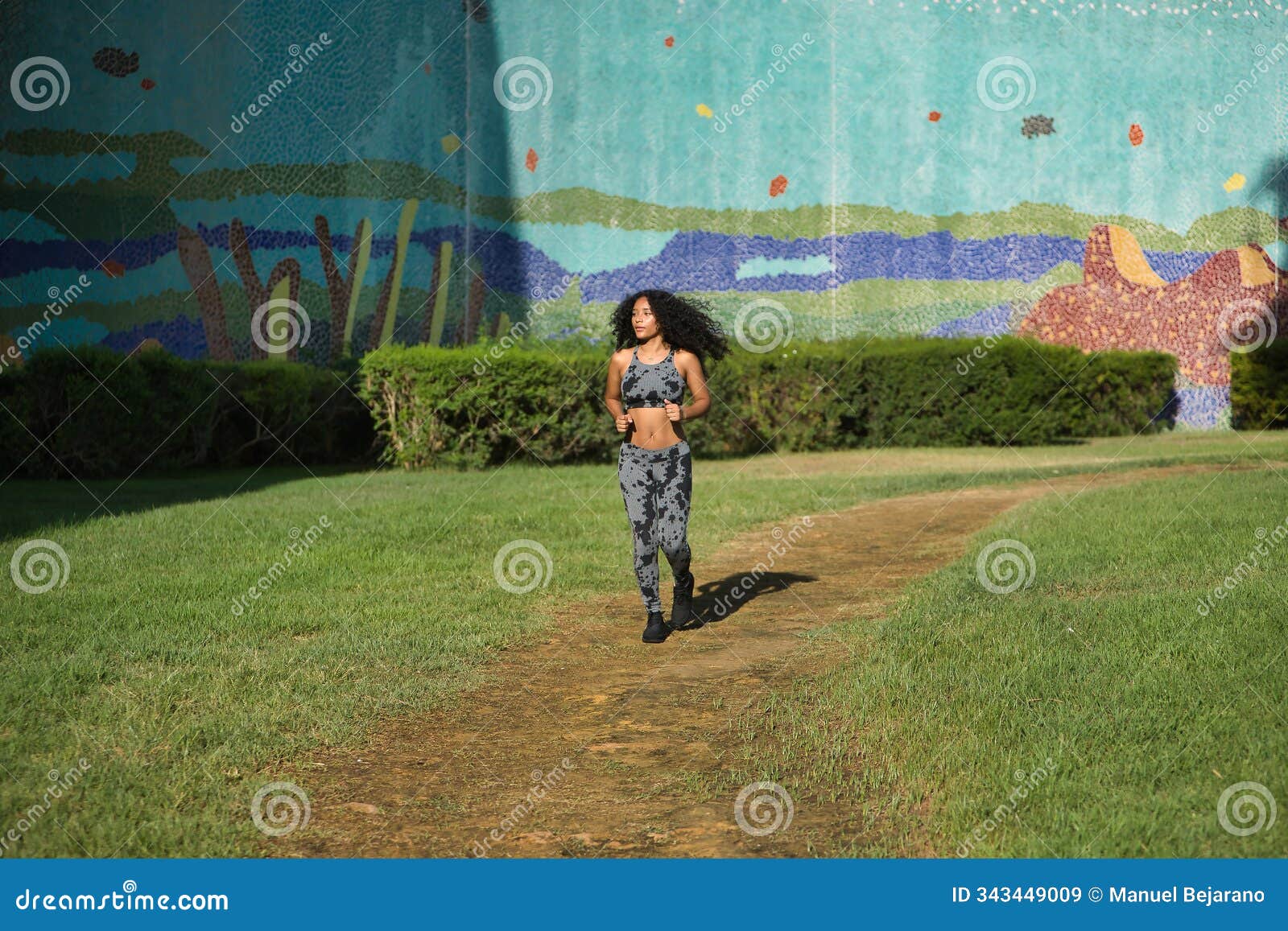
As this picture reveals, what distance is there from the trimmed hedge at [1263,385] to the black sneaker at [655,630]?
15.8m

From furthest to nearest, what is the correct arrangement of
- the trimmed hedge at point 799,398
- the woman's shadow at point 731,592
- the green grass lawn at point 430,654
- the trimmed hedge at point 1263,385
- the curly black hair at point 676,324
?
the trimmed hedge at point 1263,385 < the trimmed hedge at point 799,398 < the woman's shadow at point 731,592 < the curly black hair at point 676,324 < the green grass lawn at point 430,654

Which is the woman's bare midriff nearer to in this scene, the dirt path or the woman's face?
the woman's face

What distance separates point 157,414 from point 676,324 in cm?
874

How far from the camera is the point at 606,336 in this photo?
61.4 ft

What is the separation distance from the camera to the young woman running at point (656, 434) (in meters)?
6.41

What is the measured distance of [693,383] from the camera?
6.43m

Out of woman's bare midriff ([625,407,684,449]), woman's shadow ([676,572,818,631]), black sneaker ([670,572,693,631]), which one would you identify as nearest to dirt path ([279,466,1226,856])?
woman's shadow ([676,572,818,631])

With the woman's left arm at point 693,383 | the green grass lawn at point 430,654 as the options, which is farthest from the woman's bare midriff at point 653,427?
the green grass lawn at point 430,654

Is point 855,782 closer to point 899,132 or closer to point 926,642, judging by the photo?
point 926,642

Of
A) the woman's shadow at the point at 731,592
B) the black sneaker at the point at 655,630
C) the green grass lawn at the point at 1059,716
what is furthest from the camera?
the woman's shadow at the point at 731,592

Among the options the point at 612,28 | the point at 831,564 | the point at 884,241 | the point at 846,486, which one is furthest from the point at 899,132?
the point at 831,564

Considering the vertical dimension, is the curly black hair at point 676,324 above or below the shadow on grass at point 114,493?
above

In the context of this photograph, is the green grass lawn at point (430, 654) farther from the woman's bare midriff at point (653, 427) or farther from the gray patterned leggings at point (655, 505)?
the woman's bare midriff at point (653, 427)

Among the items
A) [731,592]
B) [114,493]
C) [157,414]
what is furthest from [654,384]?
[157,414]
